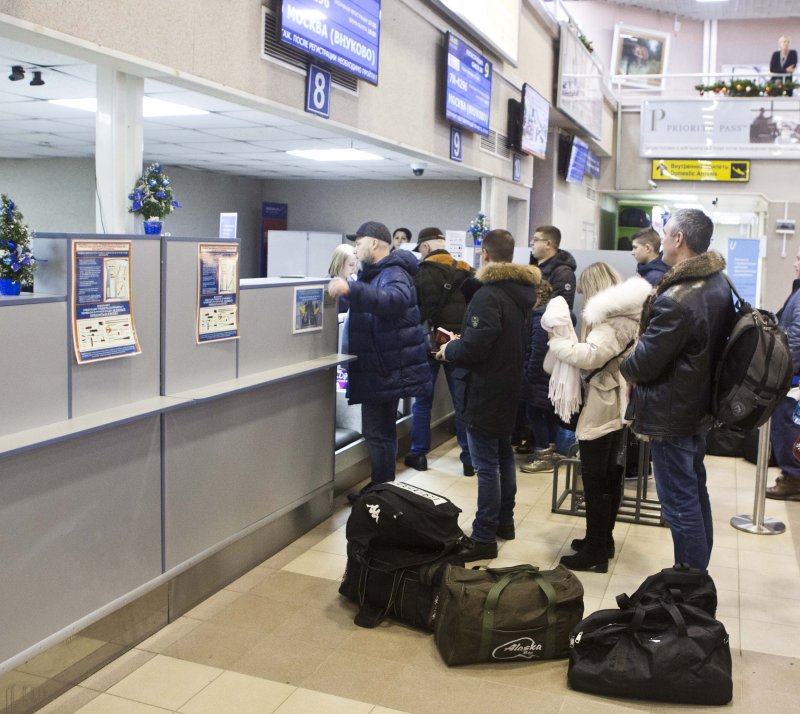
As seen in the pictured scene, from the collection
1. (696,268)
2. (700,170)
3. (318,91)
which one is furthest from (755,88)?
(696,268)

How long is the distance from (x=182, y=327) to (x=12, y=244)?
0.78 meters

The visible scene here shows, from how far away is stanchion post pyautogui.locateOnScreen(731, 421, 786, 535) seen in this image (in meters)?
4.49

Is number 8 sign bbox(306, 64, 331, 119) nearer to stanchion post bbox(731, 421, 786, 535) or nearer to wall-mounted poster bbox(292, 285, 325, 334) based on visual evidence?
wall-mounted poster bbox(292, 285, 325, 334)

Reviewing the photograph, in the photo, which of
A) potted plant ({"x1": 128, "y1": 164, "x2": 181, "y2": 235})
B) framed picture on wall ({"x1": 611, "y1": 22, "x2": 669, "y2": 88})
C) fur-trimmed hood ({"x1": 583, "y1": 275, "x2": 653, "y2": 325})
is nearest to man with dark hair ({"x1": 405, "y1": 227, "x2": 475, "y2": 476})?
fur-trimmed hood ({"x1": 583, "y1": 275, "x2": 653, "y2": 325})

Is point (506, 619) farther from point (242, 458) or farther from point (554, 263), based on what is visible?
point (554, 263)

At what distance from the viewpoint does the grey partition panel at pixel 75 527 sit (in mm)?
2436

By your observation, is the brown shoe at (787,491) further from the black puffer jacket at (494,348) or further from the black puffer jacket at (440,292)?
the black puffer jacket at (494,348)

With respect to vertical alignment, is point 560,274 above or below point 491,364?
above

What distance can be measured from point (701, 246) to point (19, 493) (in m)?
2.49

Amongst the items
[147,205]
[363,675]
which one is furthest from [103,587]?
[147,205]

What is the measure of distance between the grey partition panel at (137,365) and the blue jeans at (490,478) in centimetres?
147

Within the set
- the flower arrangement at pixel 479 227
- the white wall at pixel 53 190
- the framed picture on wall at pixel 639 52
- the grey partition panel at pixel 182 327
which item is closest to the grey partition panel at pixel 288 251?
the white wall at pixel 53 190

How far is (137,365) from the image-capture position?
2.99m

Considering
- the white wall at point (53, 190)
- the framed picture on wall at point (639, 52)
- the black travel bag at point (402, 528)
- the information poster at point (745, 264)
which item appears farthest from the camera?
the framed picture on wall at point (639, 52)
